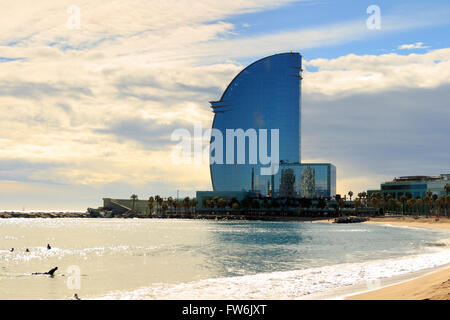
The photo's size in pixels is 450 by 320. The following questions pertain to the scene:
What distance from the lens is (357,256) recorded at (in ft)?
163

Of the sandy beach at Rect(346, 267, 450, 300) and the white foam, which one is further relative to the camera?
the white foam

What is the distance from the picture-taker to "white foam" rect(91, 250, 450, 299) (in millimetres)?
25489

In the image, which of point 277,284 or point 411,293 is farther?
point 277,284

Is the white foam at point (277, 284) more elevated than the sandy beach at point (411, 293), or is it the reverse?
the sandy beach at point (411, 293)

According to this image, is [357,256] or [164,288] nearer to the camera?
[164,288]

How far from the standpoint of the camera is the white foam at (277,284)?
25.5m

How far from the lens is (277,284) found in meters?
29.0

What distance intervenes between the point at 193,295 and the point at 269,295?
13.0 feet

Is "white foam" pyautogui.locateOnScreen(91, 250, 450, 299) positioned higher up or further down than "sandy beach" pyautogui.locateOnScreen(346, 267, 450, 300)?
further down

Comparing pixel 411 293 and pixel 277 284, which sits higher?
pixel 411 293

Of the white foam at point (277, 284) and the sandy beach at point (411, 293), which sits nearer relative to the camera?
the sandy beach at point (411, 293)
